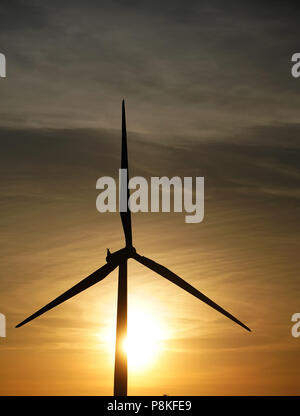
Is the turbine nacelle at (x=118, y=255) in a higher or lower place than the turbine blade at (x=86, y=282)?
higher

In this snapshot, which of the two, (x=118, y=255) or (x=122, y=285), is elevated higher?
(x=118, y=255)

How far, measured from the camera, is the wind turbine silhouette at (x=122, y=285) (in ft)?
240

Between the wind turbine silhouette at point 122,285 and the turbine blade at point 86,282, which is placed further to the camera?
the turbine blade at point 86,282

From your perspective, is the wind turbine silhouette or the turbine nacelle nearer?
the wind turbine silhouette

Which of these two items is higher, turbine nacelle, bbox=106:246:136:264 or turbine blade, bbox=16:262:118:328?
turbine nacelle, bbox=106:246:136:264

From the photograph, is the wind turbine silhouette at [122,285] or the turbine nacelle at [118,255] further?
the turbine nacelle at [118,255]

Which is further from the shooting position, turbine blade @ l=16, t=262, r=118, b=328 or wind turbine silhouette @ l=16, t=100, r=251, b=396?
turbine blade @ l=16, t=262, r=118, b=328

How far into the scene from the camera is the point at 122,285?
73.0m

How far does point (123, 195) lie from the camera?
7419 centimetres

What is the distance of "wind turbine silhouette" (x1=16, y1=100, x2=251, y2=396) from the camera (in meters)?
73.0

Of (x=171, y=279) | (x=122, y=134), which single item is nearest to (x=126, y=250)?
(x=171, y=279)
